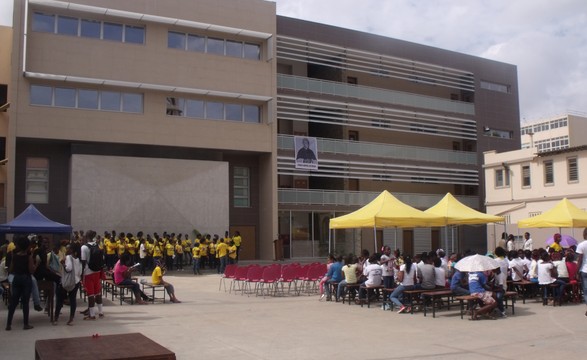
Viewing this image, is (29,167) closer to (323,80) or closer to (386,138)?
(323,80)

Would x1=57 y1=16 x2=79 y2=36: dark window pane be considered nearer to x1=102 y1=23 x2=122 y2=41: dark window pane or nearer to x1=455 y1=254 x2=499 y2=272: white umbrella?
x1=102 y1=23 x2=122 y2=41: dark window pane

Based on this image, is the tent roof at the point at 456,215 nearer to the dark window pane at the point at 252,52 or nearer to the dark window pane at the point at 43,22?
the dark window pane at the point at 252,52

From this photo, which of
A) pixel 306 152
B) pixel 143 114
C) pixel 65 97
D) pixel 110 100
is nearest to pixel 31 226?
pixel 65 97

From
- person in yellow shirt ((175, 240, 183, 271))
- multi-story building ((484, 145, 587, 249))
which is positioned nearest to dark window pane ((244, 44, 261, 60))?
person in yellow shirt ((175, 240, 183, 271))

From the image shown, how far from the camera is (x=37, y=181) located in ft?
97.2

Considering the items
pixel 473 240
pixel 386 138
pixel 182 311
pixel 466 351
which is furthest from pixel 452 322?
pixel 473 240

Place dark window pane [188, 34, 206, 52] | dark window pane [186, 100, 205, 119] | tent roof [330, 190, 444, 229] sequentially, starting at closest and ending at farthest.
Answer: tent roof [330, 190, 444, 229] → dark window pane [186, 100, 205, 119] → dark window pane [188, 34, 206, 52]

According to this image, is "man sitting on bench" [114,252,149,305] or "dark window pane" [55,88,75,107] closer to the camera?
"man sitting on bench" [114,252,149,305]

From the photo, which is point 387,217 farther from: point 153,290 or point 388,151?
point 388,151

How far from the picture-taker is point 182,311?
560 inches

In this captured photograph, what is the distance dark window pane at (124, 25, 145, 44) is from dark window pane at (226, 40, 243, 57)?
185 inches

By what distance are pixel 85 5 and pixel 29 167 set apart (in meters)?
8.33

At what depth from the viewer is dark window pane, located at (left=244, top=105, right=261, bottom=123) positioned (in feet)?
111

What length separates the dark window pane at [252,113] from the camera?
33875 millimetres
